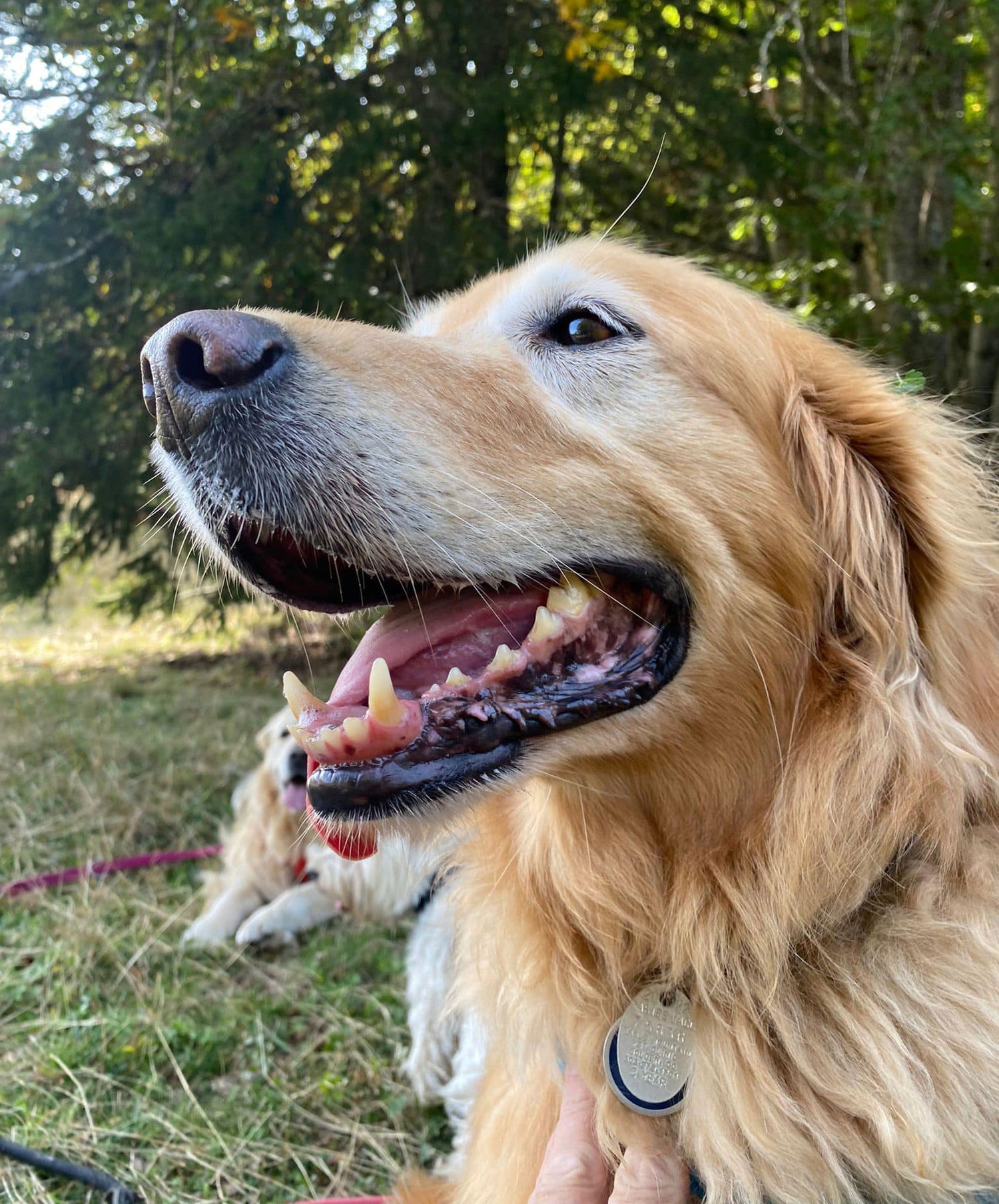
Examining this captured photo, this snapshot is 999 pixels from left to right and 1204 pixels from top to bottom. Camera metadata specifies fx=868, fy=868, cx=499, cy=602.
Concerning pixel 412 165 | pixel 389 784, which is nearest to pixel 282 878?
pixel 389 784

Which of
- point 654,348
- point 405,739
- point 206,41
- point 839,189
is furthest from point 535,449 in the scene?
point 206,41

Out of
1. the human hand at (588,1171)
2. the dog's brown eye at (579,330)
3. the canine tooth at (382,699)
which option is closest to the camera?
the canine tooth at (382,699)

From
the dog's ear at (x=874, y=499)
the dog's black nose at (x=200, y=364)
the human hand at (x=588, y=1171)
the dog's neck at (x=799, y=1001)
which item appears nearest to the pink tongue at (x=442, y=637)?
the dog's neck at (x=799, y=1001)

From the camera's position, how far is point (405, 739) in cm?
142

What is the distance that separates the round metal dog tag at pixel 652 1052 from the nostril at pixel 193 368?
52.9 inches

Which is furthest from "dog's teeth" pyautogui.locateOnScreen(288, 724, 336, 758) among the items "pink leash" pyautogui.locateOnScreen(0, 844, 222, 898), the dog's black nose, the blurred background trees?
the blurred background trees

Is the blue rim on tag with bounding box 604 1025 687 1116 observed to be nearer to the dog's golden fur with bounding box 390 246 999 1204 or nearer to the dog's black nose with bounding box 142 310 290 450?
the dog's golden fur with bounding box 390 246 999 1204

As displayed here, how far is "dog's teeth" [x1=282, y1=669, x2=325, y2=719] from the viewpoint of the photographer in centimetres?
148

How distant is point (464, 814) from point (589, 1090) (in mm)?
601

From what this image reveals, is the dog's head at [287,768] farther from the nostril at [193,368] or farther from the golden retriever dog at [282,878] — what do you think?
the nostril at [193,368]

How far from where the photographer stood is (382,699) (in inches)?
53.5

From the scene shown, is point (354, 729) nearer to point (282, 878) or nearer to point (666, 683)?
point (666, 683)

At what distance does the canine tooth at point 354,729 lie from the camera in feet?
4.51

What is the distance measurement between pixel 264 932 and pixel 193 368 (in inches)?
108
